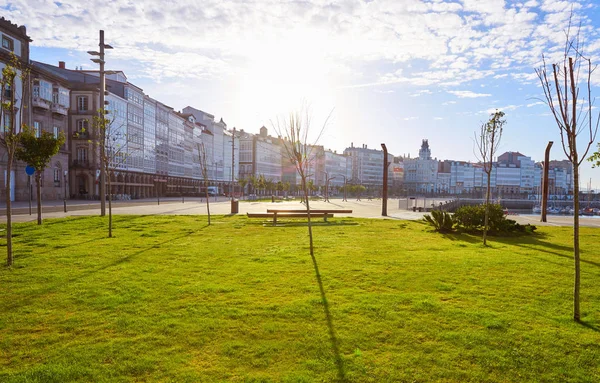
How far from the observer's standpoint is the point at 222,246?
12734 mm

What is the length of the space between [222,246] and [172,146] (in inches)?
3023

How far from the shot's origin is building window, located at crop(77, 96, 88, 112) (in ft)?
191

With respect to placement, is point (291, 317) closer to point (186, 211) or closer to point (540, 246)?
point (540, 246)

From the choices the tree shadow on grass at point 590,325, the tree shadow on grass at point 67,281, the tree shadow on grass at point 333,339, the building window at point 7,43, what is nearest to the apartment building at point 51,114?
the building window at point 7,43

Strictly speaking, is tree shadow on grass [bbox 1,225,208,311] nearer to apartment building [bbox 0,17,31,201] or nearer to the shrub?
the shrub

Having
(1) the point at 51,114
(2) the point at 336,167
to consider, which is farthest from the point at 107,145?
(2) the point at 336,167

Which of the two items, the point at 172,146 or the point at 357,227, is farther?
the point at 172,146

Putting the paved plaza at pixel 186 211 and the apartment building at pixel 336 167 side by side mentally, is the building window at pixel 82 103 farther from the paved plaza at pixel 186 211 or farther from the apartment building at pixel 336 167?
the apartment building at pixel 336 167

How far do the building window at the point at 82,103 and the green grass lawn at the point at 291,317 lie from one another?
54.4 m

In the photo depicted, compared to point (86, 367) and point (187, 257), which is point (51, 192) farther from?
point (86, 367)

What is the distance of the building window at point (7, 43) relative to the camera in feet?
129

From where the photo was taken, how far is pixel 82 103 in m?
58.5

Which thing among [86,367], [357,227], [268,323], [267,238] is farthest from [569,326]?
[357,227]

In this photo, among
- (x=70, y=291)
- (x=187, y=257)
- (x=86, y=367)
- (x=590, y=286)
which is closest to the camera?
(x=86, y=367)
